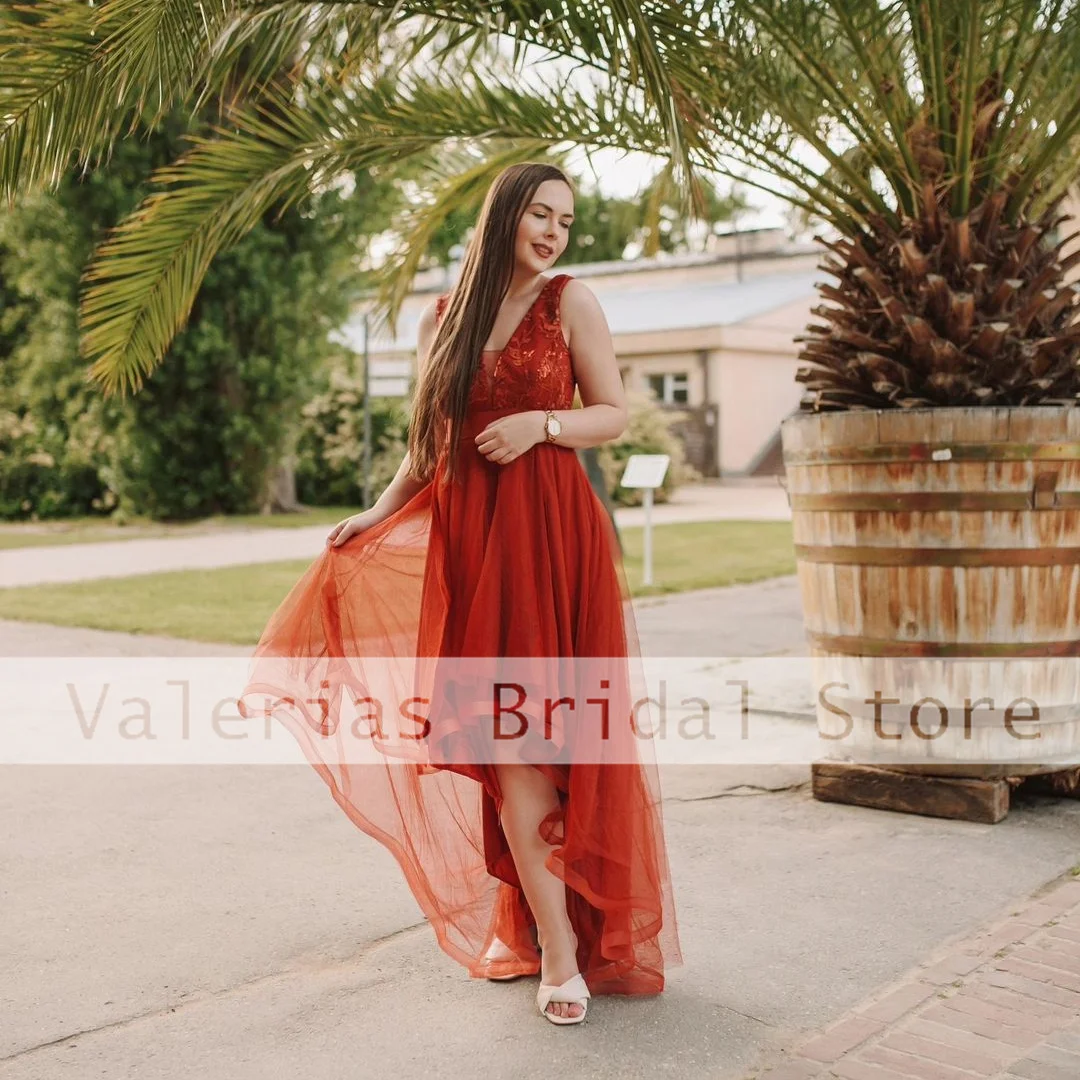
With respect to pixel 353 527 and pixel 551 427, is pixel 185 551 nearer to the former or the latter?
pixel 353 527

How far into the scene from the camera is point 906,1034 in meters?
3.00

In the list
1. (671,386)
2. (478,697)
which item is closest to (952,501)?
(478,697)

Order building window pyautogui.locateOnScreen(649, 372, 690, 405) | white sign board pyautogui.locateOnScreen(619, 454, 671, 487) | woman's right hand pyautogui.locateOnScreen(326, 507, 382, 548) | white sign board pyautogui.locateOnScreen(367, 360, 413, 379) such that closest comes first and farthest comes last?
woman's right hand pyautogui.locateOnScreen(326, 507, 382, 548) < white sign board pyautogui.locateOnScreen(619, 454, 671, 487) < white sign board pyautogui.locateOnScreen(367, 360, 413, 379) < building window pyautogui.locateOnScreen(649, 372, 690, 405)

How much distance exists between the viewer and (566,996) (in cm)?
308

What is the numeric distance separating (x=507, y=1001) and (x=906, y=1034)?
0.91 meters

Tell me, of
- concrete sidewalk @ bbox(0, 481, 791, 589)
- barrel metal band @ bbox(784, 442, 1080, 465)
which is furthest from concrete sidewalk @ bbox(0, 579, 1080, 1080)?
concrete sidewalk @ bbox(0, 481, 791, 589)

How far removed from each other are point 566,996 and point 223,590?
8819mm

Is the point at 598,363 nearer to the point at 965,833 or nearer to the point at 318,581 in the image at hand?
the point at 318,581

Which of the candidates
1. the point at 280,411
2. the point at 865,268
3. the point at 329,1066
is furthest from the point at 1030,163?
the point at 280,411

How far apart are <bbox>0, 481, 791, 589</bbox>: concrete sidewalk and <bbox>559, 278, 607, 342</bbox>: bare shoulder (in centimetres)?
1008

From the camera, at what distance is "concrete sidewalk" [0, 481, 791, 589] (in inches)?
528

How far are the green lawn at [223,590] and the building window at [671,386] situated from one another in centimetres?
1807

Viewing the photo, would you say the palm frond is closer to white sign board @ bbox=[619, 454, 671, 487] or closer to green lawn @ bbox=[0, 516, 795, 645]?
green lawn @ bbox=[0, 516, 795, 645]

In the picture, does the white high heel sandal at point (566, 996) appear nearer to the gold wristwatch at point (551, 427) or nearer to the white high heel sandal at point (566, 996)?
the white high heel sandal at point (566, 996)
